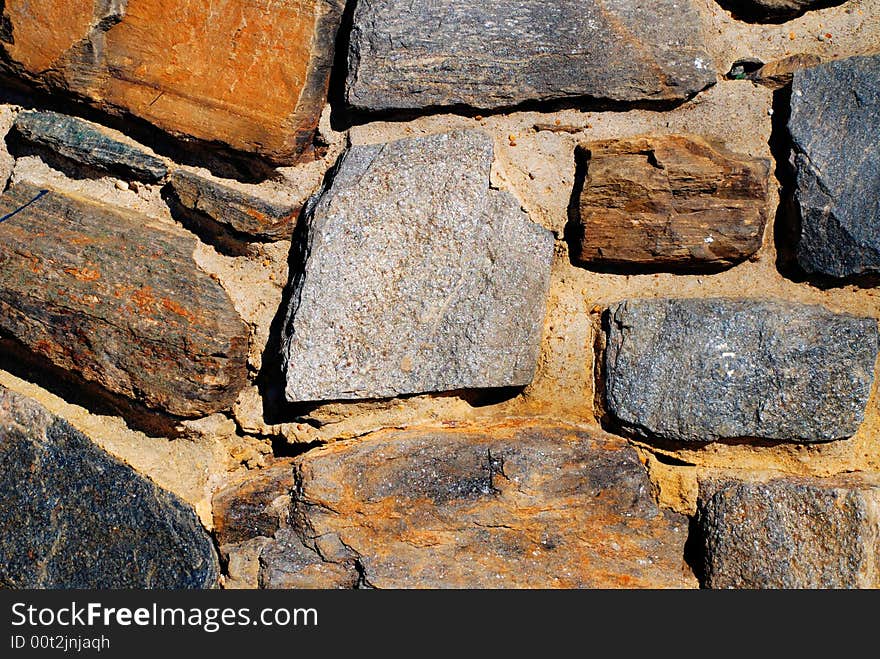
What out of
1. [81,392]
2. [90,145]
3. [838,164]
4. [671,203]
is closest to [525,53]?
[671,203]

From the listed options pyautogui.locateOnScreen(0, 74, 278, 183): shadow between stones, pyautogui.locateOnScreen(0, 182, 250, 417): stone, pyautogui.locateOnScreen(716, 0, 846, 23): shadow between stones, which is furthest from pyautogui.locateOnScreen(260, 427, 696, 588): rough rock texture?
pyautogui.locateOnScreen(716, 0, 846, 23): shadow between stones

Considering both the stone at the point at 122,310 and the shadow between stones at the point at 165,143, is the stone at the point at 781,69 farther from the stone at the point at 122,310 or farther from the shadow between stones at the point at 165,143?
the stone at the point at 122,310

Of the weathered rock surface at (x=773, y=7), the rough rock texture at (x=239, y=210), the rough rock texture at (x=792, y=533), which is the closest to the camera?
the rough rock texture at (x=792, y=533)

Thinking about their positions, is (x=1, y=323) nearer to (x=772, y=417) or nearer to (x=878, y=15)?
(x=772, y=417)

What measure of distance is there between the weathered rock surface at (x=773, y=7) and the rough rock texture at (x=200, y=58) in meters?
0.61

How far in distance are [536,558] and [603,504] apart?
0.12m

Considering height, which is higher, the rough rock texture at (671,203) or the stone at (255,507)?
the rough rock texture at (671,203)

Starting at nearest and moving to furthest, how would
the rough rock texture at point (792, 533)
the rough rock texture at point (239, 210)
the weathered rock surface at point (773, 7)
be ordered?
1. the rough rock texture at point (792, 533)
2. the weathered rock surface at point (773, 7)
3. the rough rock texture at point (239, 210)

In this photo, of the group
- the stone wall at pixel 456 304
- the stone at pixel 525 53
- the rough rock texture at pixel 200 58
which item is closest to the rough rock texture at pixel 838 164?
the stone wall at pixel 456 304

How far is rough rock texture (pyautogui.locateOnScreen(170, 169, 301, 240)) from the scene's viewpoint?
1373 millimetres

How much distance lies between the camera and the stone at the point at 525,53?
1288 millimetres

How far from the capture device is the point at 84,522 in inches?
51.4

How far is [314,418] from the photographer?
51.3 inches

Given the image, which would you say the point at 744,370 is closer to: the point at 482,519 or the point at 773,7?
the point at 482,519
